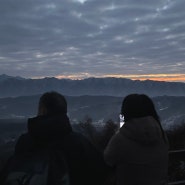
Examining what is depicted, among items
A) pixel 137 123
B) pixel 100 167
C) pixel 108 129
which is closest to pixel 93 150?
pixel 100 167

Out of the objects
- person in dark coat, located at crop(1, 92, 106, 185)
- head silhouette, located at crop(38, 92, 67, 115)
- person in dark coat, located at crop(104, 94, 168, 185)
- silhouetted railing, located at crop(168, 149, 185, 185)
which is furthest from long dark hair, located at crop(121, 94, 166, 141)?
silhouetted railing, located at crop(168, 149, 185, 185)

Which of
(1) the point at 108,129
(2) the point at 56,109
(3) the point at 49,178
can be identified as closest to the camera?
(3) the point at 49,178

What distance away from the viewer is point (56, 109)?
389 centimetres

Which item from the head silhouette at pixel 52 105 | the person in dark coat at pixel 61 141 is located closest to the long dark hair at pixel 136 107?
the person in dark coat at pixel 61 141

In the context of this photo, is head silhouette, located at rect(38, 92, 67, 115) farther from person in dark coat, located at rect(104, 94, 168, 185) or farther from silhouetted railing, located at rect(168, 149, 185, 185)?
silhouetted railing, located at rect(168, 149, 185, 185)

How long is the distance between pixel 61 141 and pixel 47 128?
16 centimetres

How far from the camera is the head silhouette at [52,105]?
12.8ft

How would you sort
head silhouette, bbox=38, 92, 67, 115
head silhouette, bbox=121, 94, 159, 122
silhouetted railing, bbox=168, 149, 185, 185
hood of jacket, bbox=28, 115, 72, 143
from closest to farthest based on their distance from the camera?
hood of jacket, bbox=28, 115, 72, 143 < head silhouette, bbox=38, 92, 67, 115 < head silhouette, bbox=121, 94, 159, 122 < silhouetted railing, bbox=168, 149, 185, 185

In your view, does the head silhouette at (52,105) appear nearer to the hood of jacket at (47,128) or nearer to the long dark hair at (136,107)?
the hood of jacket at (47,128)

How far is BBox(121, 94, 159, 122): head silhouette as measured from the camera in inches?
161

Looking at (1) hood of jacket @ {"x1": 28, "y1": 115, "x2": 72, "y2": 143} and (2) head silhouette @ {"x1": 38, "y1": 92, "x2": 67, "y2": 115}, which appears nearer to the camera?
(1) hood of jacket @ {"x1": 28, "y1": 115, "x2": 72, "y2": 143}

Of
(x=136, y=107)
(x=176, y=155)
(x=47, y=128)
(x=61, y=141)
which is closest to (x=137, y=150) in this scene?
(x=136, y=107)

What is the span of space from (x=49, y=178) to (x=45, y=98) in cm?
69

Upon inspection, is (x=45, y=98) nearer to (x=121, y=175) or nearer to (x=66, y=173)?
(x=66, y=173)
